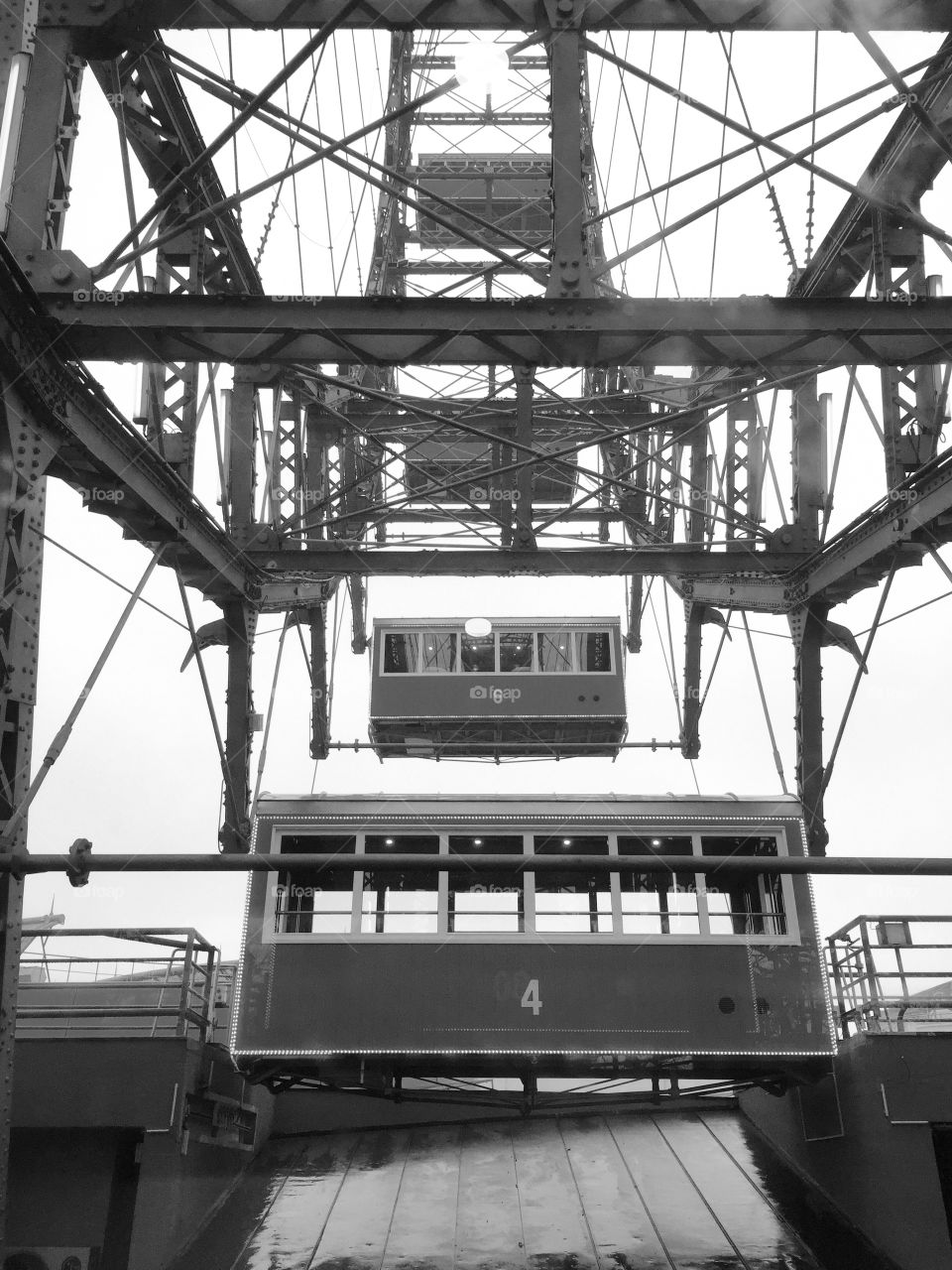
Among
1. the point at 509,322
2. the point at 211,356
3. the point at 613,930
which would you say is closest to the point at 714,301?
the point at 509,322

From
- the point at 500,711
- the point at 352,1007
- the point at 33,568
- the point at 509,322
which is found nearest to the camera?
the point at 33,568

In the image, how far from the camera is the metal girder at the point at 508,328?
8867 millimetres

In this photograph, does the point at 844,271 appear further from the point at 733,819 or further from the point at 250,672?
the point at 250,672

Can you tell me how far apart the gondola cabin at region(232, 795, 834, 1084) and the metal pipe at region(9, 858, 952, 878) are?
255 inches

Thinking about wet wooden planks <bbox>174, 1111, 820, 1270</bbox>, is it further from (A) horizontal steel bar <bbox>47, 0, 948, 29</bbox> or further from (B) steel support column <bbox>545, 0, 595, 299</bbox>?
(A) horizontal steel bar <bbox>47, 0, 948, 29</bbox>

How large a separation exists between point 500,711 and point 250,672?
22.7 feet

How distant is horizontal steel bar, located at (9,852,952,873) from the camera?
16.6 ft

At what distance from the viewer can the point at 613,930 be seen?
11875mm

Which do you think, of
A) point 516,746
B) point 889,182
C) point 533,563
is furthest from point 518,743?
point 889,182

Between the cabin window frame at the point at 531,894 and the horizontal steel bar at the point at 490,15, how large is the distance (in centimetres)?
748

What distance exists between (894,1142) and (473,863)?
802 cm

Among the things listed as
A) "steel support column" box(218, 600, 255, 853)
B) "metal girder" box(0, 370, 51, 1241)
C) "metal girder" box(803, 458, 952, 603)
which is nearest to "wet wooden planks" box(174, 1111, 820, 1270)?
"steel support column" box(218, 600, 255, 853)

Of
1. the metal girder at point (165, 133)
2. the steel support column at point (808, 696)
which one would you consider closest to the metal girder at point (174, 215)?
the metal girder at point (165, 133)

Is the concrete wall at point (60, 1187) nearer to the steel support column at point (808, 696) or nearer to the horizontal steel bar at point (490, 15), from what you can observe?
the steel support column at point (808, 696)
